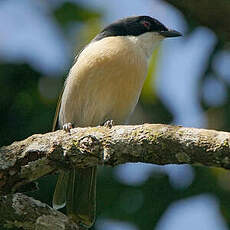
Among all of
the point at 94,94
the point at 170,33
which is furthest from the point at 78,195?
the point at 170,33

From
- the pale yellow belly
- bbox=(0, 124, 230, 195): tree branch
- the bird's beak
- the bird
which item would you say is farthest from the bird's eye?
bbox=(0, 124, 230, 195): tree branch

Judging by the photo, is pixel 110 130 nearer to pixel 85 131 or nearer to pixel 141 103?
pixel 85 131

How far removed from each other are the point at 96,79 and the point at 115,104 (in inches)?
12.1

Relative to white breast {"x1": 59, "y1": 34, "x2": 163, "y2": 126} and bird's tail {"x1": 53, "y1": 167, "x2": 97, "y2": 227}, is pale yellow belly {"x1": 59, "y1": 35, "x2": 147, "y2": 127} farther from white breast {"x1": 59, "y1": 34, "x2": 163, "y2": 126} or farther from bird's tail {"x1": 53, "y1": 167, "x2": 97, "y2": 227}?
bird's tail {"x1": 53, "y1": 167, "x2": 97, "y2": 227}

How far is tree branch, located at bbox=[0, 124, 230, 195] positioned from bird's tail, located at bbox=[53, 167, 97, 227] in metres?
1.29

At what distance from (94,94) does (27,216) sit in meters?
1.84

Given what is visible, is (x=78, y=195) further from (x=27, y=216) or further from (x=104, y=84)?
(x=27, y=216)

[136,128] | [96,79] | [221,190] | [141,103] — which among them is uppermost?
[136,128]

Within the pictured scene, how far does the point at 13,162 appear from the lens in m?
3.60

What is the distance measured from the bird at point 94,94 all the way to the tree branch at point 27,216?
1.19m

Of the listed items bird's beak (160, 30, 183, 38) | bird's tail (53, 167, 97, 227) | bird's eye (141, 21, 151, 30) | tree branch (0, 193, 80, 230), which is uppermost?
bird's eye (141, 21, 151, 30)

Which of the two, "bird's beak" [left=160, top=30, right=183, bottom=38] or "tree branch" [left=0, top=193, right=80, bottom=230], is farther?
"bird's beak" [left=160, top=30, right=183, bottom=38]

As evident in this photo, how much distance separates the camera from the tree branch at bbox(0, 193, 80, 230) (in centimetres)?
372

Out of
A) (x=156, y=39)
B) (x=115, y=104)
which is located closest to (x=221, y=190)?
(x=115, y=104)
